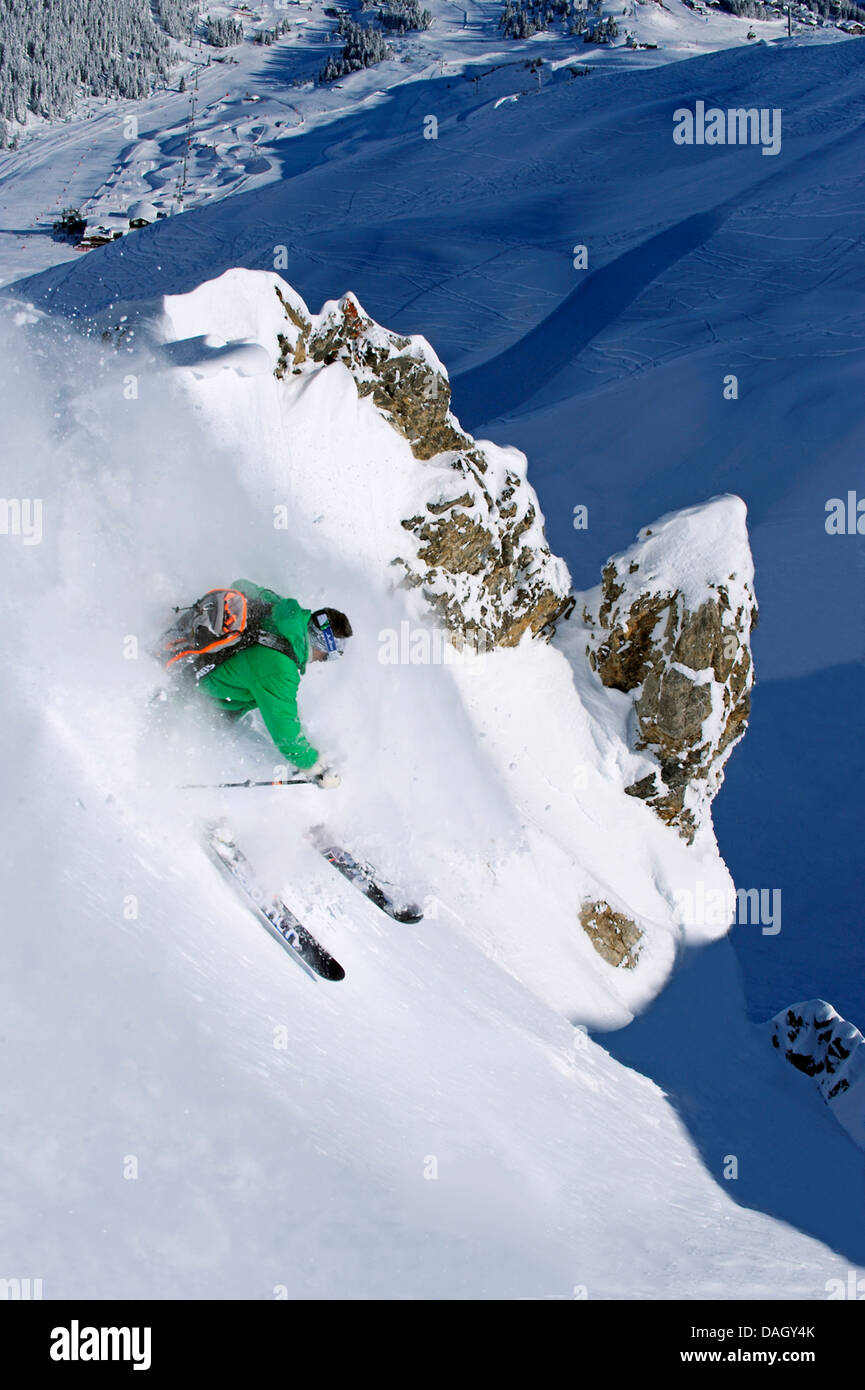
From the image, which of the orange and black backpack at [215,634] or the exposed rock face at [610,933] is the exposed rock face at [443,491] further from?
the orange and black backpack at [215,634]

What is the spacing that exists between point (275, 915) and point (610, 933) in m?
6.51

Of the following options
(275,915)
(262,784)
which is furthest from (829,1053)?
(262,784)

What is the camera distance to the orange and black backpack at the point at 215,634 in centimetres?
689

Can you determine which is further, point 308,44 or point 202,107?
point 308,44

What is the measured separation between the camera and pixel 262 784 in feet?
25.2

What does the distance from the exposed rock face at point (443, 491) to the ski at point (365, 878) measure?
3.98 m

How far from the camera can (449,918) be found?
984 cm

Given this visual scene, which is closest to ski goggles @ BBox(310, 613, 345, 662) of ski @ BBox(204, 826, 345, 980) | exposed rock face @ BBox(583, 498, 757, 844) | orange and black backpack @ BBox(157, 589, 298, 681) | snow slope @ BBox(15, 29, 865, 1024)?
orange and black backpack @ BBox(157, 589, 298, 681)

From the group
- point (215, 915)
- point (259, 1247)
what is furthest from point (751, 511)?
point (259, 1247)

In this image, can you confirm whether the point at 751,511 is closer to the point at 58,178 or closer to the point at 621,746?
the point at 621,746

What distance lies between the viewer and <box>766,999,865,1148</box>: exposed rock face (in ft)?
40.4

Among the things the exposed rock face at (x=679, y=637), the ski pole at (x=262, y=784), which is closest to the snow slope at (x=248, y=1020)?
the ski pole at (x=262, y=784)
